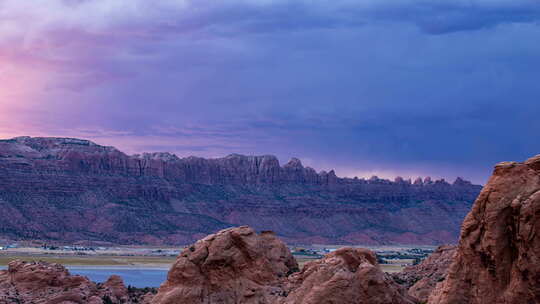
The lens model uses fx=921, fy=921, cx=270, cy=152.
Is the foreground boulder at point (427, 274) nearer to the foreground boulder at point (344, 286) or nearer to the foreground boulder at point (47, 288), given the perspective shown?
the foreground boulder at point (344, 286)

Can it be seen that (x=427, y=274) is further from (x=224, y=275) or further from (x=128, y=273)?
(x=128, y=273)

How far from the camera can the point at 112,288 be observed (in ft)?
139

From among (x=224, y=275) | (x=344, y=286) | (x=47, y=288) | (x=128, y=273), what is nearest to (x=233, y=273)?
(x=224, y=275)

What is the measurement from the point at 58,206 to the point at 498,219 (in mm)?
176514

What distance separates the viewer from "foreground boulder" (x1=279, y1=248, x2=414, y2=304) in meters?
22.2

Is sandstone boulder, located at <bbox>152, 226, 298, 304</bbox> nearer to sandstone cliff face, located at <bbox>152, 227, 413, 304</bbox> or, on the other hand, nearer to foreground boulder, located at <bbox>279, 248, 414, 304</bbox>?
sandstone cliff face, located at <bbox>152, 227, 413, 304</bbox>

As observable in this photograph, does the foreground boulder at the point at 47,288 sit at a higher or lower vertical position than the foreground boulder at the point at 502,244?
lower

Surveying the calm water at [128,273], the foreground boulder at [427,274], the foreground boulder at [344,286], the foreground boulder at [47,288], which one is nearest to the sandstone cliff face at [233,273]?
the foreground boulder at [344,286]

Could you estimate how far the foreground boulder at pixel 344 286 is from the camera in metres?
22.2

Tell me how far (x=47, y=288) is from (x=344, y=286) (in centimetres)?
2019

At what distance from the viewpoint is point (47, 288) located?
1532 inches

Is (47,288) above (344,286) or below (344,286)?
below

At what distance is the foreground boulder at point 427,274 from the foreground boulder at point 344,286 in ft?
27.4

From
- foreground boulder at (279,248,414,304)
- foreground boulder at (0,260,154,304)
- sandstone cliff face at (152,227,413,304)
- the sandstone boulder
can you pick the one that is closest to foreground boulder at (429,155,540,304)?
foreground boulder at (279,248,414,304)
